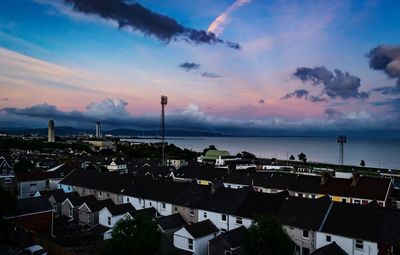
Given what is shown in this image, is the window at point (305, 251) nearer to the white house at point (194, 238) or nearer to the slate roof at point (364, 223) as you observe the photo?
the slate roof at point (364, 223)

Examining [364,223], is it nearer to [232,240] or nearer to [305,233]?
[305,233]

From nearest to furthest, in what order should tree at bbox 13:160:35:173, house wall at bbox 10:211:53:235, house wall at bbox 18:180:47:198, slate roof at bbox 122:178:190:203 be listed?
house wall at bbox 10:211:53:235 → slate roof at bbox 122:178:190:203 → house wall at bbox 18:180:47:198 → tree at bbox 13:160:35:173

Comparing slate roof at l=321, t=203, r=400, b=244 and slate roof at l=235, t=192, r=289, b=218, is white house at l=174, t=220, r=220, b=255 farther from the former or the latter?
slate roof at l=321, t=203, r=400, b=244

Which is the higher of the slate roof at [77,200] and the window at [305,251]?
the slate roof at [77,200]

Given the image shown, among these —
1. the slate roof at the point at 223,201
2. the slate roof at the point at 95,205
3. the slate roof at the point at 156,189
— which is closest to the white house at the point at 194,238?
the slate roof at the point at 223,201

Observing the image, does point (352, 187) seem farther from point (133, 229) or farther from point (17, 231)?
point (17, 231)

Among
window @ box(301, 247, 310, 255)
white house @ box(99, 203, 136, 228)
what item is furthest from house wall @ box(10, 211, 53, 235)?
window @ box(301, 247, 310, 255)
